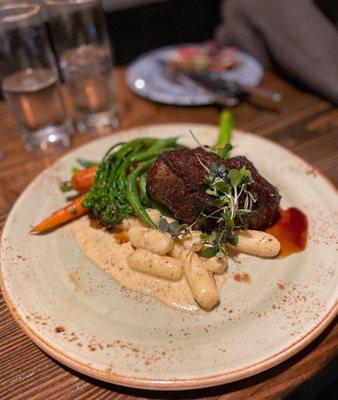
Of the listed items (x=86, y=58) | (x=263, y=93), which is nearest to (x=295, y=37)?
(x=263, y=93)

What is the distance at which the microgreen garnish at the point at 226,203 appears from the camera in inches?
64.0

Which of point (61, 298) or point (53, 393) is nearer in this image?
point (53, 393)

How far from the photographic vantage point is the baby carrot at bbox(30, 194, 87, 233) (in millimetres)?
1887

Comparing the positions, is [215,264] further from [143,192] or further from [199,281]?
[143,192]

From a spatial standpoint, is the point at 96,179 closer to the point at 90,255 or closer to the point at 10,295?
the point at 90,255

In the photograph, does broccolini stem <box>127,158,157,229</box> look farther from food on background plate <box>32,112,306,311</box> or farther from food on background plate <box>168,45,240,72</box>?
food on background plate <box>168,45,240,72</box>

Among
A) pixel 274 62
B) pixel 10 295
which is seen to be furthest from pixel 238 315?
pixel 274 62

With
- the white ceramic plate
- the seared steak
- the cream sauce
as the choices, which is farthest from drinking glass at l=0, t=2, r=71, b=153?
the seared steak

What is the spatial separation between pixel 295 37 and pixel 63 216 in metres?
2.31

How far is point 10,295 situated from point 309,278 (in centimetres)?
114

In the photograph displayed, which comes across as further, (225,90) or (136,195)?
(225,90)

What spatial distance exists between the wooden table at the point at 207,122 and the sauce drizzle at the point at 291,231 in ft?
1.17

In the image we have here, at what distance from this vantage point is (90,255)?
5.83ft

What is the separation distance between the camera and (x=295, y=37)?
3115 mm
